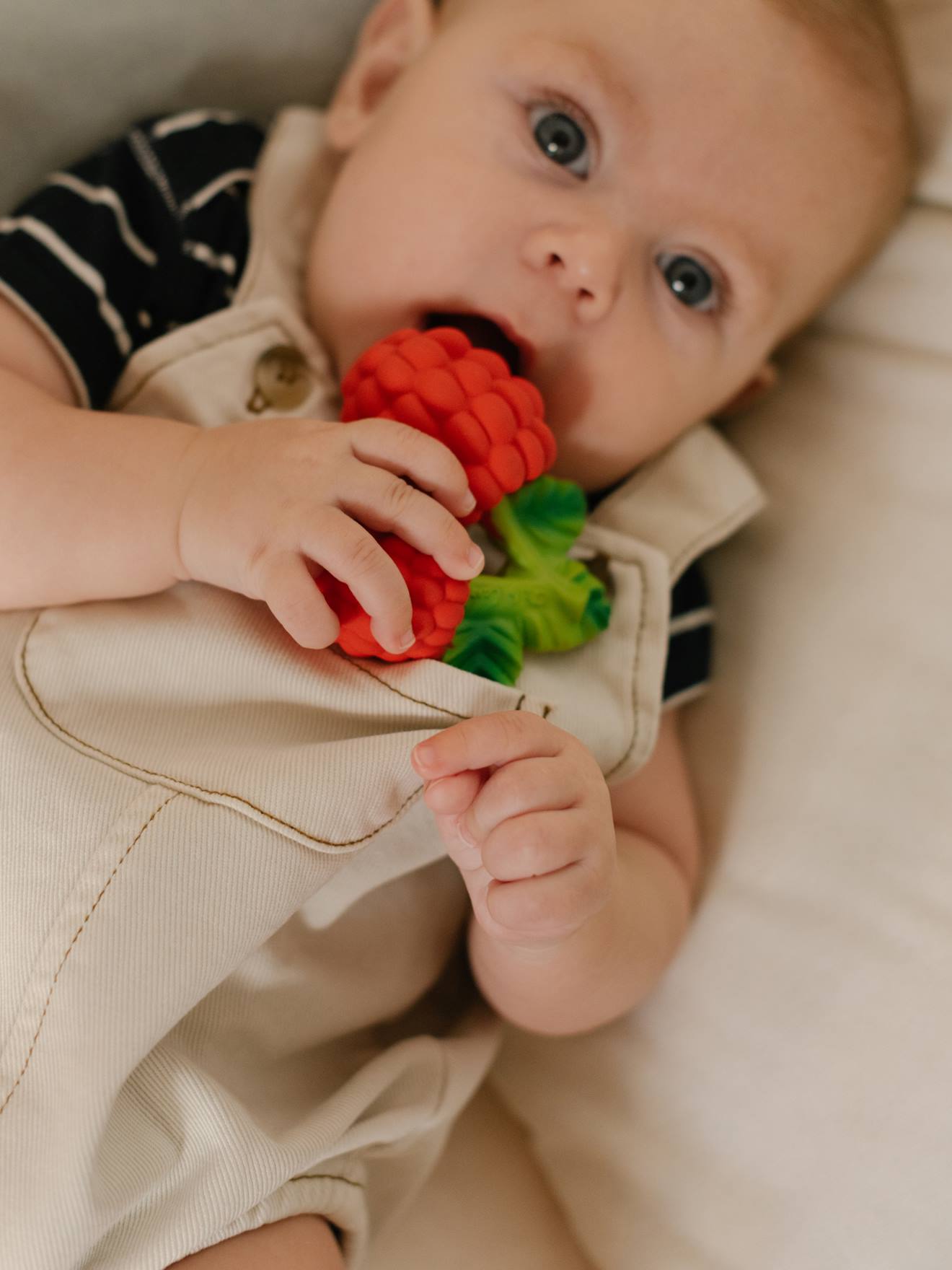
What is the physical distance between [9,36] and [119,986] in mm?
734

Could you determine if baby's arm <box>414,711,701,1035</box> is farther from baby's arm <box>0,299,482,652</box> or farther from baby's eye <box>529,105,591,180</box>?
baby's eye <box>529,105,591,180</box>

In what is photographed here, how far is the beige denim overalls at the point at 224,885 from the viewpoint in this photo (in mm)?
578

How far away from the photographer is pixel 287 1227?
0.67 m

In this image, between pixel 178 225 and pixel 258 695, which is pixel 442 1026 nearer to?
pixel 258 695

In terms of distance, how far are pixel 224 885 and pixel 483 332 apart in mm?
409

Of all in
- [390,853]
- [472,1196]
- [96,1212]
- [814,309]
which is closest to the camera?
[96,1212]

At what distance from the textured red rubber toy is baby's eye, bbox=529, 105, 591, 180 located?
0.59 feet

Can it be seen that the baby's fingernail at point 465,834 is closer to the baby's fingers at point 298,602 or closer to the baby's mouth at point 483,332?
the baby's fingers at point 298,602

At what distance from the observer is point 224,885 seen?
0.59m

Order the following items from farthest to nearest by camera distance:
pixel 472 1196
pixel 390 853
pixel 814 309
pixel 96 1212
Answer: pixel 814 309 < pixel 472 1196 < pixel 390 853 < pixel 96 1212

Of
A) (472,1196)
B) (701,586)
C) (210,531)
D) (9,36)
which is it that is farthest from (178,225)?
(472,1196)

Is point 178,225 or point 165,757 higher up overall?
point 178,225

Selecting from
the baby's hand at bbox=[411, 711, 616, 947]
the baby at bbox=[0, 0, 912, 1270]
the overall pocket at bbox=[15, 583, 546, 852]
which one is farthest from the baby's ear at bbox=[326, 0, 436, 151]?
the baby's hand at bbox=[411, 711, 616, 947]

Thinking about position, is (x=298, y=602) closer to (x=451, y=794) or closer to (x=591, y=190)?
(x=451, y=794)
